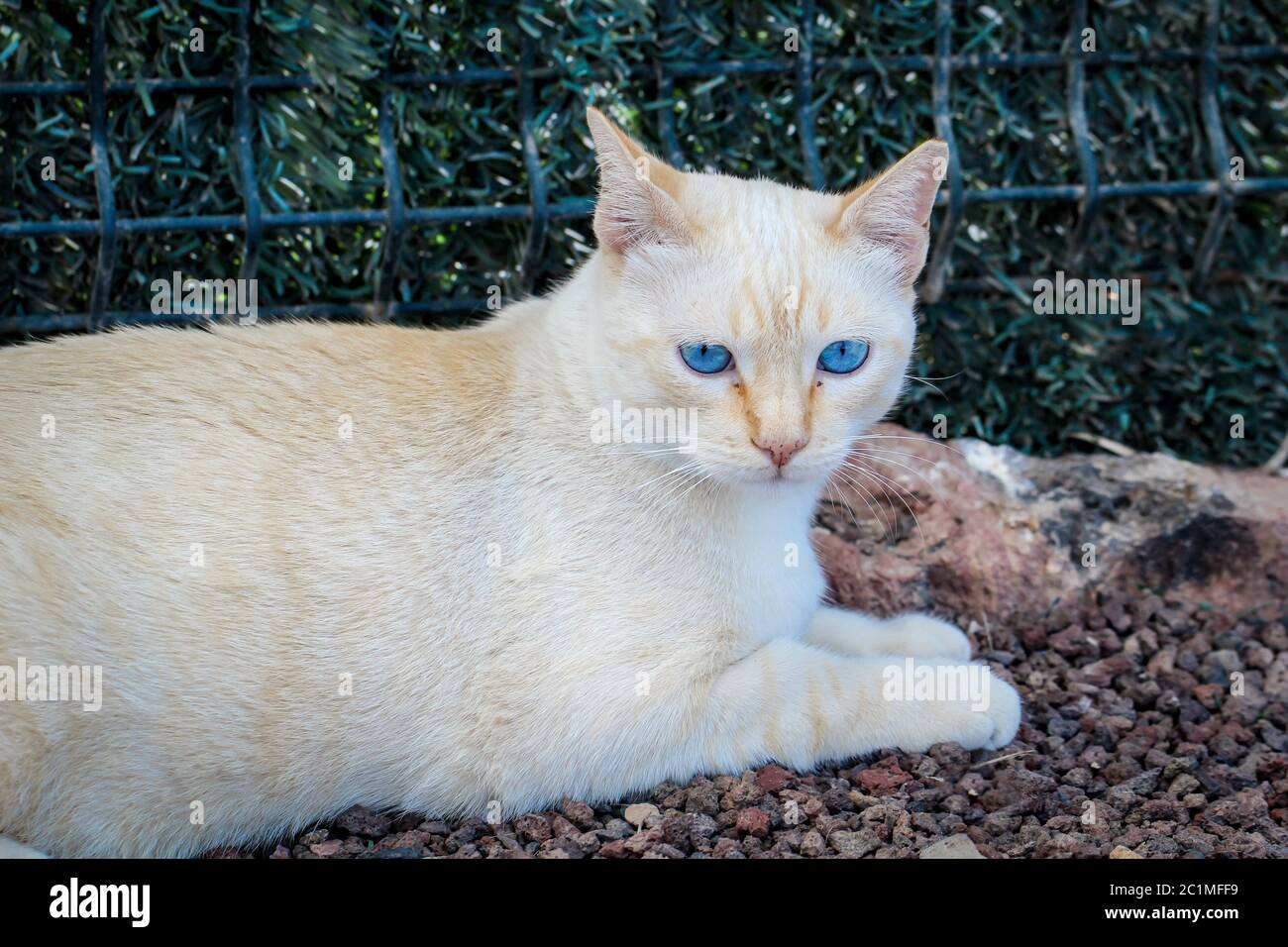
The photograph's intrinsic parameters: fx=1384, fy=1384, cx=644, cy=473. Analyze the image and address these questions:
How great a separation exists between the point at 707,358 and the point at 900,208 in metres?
0.60

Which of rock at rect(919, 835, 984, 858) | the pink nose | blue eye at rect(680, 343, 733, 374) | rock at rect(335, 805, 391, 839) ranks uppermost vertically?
blue eye at rect(680, 343, 733, 374)

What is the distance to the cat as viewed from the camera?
304 cm

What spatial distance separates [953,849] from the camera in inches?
114

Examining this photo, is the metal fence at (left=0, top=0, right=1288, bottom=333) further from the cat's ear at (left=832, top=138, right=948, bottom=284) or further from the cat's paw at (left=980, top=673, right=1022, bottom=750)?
the cat's paw at (left=980, top=673, right=1022, bottom=750)

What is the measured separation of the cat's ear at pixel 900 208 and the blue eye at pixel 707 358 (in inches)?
17.1

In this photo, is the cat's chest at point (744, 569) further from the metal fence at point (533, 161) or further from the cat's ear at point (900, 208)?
the metal fence at point (533, 161)

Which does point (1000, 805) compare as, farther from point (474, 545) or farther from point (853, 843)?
point (474, 545)

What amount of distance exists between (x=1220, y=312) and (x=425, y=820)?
133 inches

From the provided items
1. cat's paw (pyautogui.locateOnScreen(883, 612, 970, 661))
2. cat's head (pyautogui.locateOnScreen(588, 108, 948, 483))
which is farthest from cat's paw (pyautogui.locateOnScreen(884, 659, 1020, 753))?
cat's head (pyautogui.locateOnScreen(588, 108, 948, 483))

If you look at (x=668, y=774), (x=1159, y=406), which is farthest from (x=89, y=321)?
(x=1159, y=406)

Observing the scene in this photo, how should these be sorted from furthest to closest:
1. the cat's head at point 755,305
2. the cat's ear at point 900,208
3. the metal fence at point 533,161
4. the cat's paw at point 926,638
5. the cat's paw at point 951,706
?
1. the metal fence at point 533,161
2. the cat's paw at point 926,638
3. the cat's paw at point 951,706
4. the cat's ear at point 900,208
5. the cat's head at point 755,305

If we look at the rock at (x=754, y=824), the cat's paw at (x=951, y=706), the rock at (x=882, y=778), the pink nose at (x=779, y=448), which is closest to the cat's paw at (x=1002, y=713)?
the cat's paw at (x=951, y=706)

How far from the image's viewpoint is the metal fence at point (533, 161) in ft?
13.5

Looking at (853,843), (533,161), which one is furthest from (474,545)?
(533,161)
